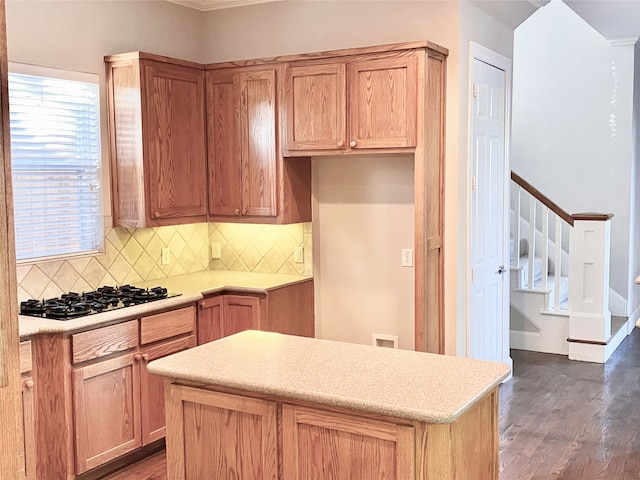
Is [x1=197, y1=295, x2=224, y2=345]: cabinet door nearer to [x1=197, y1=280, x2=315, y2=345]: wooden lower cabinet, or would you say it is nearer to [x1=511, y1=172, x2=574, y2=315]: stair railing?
[x1=197, y1=280, x2=315, y2=345]: wooden lower cabinet

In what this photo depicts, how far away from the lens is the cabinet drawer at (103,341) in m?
3.58

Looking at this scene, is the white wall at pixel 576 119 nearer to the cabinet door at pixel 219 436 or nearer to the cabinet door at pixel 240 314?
the cabinet door at pixel 240 314

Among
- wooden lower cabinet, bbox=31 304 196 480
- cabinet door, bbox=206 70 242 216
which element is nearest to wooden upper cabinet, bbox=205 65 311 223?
cabinet door, bbox=206 70 242 216

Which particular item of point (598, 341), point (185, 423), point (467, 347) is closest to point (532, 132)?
point (598, 341)

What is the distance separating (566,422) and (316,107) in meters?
2.52

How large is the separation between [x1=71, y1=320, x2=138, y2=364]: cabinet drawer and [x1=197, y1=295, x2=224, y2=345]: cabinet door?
562 mm

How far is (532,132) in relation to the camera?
7520 millimetres

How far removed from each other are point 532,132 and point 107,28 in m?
4.71

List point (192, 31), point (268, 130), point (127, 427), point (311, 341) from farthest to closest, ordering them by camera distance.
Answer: point (192, 31)
point (268, 130)
point (127, 427)
point (311, 341)

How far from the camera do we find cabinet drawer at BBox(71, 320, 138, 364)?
3.58m

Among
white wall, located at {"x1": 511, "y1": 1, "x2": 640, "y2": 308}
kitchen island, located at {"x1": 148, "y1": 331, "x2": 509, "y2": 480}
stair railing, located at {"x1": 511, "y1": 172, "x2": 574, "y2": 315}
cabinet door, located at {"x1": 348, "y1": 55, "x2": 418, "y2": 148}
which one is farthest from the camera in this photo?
white wall, located at {"x1": 511, "y1": 1, "x2": 640, "y2": 308}

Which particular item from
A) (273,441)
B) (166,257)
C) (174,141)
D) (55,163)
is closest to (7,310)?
(273,441)

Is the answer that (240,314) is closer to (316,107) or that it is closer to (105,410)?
(105,410)

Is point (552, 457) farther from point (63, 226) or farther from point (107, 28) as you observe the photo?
point (107, 28)
